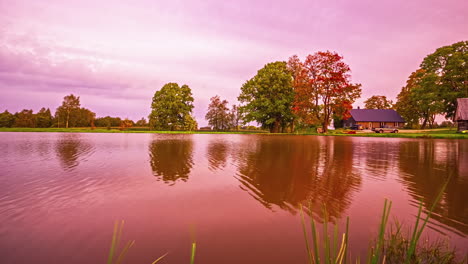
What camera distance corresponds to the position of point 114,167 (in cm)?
941

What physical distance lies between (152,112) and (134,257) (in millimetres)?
60243

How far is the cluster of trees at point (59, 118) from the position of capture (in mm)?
75625

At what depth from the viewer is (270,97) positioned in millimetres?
Result: 49500

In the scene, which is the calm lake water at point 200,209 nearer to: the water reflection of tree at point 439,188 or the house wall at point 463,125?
the water reflection of tree at point 439,188

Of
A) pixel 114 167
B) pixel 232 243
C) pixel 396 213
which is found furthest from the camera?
pixel 114 167

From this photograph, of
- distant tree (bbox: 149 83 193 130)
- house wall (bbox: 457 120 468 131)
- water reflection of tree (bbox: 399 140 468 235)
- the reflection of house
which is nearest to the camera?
water reflection of tree (bbox: 399 140 468 235)

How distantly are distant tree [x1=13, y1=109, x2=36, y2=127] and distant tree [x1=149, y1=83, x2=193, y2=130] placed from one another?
5299 cm

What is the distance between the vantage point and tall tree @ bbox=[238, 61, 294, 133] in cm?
4809

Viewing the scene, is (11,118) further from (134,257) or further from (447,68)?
(447,68)

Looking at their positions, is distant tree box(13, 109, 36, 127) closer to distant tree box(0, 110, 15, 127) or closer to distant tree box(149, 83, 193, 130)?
distant tree box(0, 110, 15, 127)

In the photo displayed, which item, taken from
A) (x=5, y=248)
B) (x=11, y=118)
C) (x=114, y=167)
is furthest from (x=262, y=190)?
(x=11, y=118)

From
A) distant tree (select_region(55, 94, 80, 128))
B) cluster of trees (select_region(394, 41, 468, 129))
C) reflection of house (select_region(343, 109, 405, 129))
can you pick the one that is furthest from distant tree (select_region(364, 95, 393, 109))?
distant tree (select_region(55, 94, 80, 128))

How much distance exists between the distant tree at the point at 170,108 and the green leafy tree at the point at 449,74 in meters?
58.1

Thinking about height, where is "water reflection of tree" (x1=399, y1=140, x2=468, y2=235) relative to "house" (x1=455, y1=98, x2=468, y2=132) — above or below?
below
